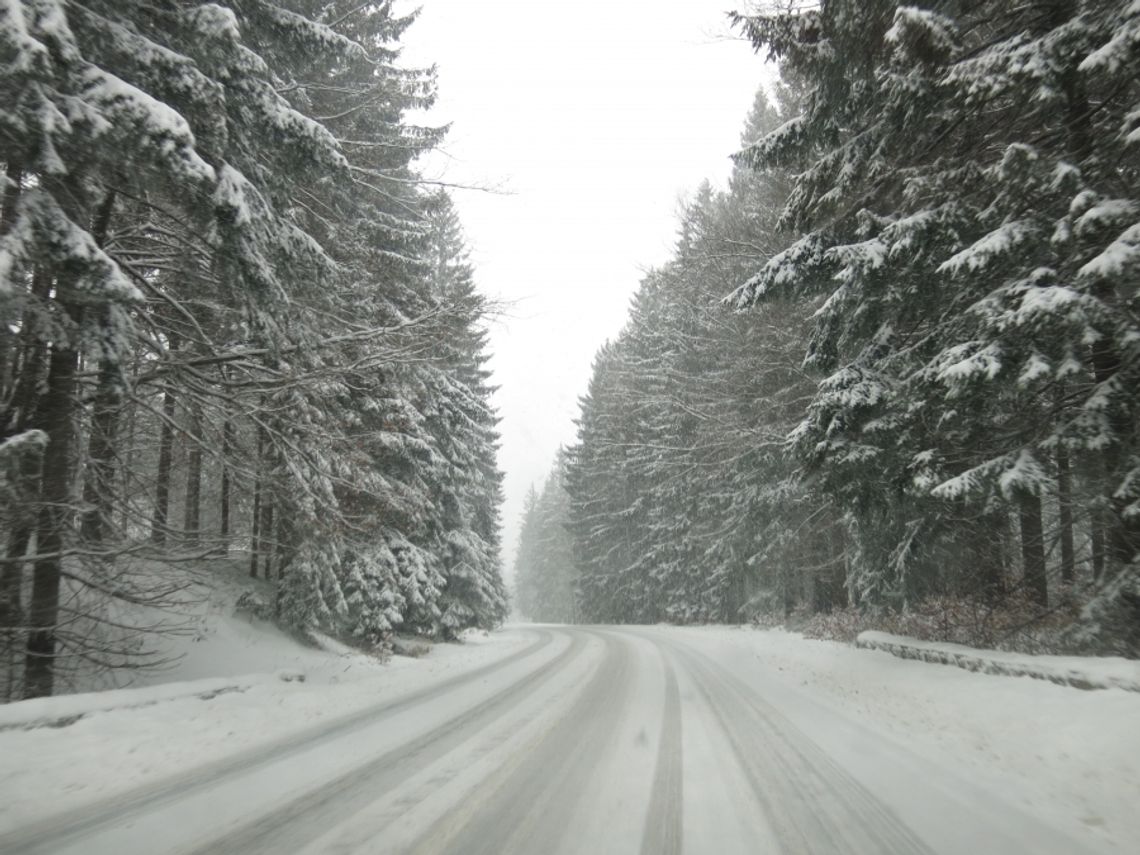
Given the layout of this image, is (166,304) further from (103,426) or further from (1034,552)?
(1034,552)

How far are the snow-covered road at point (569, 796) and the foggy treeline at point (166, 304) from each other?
9.51 ft

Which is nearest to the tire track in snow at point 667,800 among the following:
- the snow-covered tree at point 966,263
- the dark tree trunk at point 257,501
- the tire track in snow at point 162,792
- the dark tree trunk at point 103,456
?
the tire track in snow at point 162,792

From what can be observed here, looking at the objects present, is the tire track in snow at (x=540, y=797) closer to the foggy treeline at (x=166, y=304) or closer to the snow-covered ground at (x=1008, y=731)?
the snow-covered ground at (x=1008, y=731)

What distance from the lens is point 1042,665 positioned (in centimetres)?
619

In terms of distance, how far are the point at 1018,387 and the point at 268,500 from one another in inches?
363

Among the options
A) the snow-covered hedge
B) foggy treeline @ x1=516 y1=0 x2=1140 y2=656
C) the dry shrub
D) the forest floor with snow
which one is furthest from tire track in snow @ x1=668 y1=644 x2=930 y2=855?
the dry shrub

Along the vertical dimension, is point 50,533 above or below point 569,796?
above

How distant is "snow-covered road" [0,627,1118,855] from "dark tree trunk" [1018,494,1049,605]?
13.0 feet

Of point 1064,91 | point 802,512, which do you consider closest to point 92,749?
point 1064,91

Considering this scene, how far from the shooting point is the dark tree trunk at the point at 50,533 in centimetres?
618

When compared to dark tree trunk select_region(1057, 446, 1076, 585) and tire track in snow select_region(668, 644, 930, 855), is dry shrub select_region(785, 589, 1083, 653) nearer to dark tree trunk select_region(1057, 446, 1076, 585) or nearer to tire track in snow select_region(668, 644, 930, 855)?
dark tree trunk select_region(1057, 446, 1076, 585)

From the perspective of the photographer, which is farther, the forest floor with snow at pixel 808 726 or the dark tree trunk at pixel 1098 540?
the dark tree trunk at pixel 1098 540

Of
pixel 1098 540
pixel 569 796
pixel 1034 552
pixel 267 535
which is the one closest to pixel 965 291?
pixel 1098 540

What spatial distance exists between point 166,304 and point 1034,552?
1273 cm
